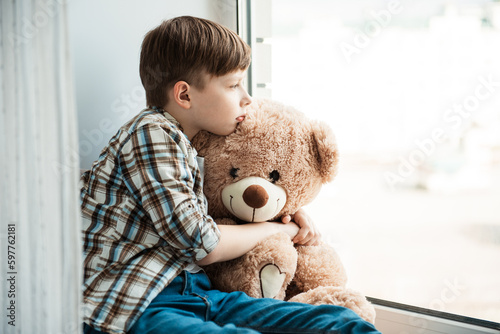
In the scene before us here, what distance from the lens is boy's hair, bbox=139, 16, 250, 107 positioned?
1.01 meters

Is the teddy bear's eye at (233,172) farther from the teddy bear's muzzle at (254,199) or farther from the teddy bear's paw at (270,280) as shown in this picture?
the teddy bear's paw at (270,280)

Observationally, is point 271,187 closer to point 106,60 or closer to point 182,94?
point 182,94

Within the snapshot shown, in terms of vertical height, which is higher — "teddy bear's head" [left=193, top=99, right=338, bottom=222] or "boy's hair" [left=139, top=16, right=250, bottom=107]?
"boy's hair" [left=139, top=16, right=250, bottom=107]

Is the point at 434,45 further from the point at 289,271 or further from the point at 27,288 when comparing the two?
the point at 27,288

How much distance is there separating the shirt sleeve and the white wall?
259mm

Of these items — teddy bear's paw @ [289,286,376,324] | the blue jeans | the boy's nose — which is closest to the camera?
the blue jeans

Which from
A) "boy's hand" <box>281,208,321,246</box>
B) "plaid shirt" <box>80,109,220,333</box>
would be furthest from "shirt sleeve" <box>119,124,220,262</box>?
"boy's hand" <box>281,208,321,246</box>

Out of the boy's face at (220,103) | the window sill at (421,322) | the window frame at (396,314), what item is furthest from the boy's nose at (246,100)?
the window sill at (421,322)

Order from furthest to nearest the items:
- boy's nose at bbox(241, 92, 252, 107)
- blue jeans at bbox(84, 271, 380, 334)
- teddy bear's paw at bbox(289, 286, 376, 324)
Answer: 1. boy's nose at bbox(241, 92, 252, 107)
2. teddy bear's paw at bbox(289, 286, 376, 324)
3. blue jeans at bbox(84, 271, 380, 334)

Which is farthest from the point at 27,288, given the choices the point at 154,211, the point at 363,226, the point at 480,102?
the point at 480,102

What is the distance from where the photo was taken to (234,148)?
1.07 metres

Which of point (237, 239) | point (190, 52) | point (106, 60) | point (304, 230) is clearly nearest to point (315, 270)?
point (304, 230)

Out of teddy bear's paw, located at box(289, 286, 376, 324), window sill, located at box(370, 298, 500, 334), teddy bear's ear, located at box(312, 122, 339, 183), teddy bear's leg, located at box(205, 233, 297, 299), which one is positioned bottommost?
window sill, located at box(370, 298, 500, 334)

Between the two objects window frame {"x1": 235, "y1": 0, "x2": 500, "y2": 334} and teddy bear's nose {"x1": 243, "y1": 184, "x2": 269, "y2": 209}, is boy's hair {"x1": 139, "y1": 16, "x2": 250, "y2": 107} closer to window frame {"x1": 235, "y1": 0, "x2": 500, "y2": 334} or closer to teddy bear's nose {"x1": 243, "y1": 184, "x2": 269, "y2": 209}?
teddy bear's nose {"x1": 243, "y1": 184, "x2": 269, "y2": 209}
